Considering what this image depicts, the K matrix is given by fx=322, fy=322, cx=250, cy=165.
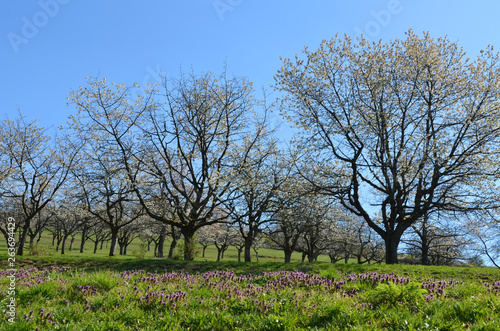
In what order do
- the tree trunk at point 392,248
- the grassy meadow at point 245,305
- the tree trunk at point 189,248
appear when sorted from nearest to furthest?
1. the grassy meadow at point 245,305
2. the tree trunk at point 392,248
3. the tree trunk at point 189,248

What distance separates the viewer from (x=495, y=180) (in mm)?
17719

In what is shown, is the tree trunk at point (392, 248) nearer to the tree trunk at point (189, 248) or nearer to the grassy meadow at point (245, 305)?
the tree trunk at point (189, 248)

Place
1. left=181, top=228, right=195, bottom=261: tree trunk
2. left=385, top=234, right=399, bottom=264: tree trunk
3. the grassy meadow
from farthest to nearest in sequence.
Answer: left=181, top=228, right=195, bottom=261: tree trunk
left=385, top=234, right=399, bottom=264: tree trunk
the grassy meadow

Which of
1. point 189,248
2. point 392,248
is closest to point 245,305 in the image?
point 189,248

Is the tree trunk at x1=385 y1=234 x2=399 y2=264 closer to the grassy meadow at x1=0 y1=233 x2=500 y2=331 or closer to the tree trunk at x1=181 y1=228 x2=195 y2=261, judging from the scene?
the tree trunk at x1=181 y1=228 x2=195 y2=261

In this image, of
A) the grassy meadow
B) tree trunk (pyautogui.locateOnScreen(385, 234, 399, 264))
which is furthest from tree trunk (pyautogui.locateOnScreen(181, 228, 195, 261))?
the grassy meadow

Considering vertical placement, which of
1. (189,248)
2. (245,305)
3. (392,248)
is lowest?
(189,248)

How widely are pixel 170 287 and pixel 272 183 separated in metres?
18.8

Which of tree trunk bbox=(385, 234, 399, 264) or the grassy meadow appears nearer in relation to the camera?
the grassy meadow

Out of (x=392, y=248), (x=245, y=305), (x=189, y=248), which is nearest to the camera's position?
(x=245, y=305)

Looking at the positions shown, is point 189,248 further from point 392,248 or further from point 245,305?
point 245,305

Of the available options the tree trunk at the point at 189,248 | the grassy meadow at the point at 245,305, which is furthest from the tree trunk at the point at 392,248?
Result: the grassy meadow at the point at 245,305

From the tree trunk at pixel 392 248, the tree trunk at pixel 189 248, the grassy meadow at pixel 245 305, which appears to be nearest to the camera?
the grassy meadow at pixel 245 305

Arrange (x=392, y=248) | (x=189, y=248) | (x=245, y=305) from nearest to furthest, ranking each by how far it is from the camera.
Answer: (x=245, y=305) < (x=392, y=248) < (x=189, y=248)
